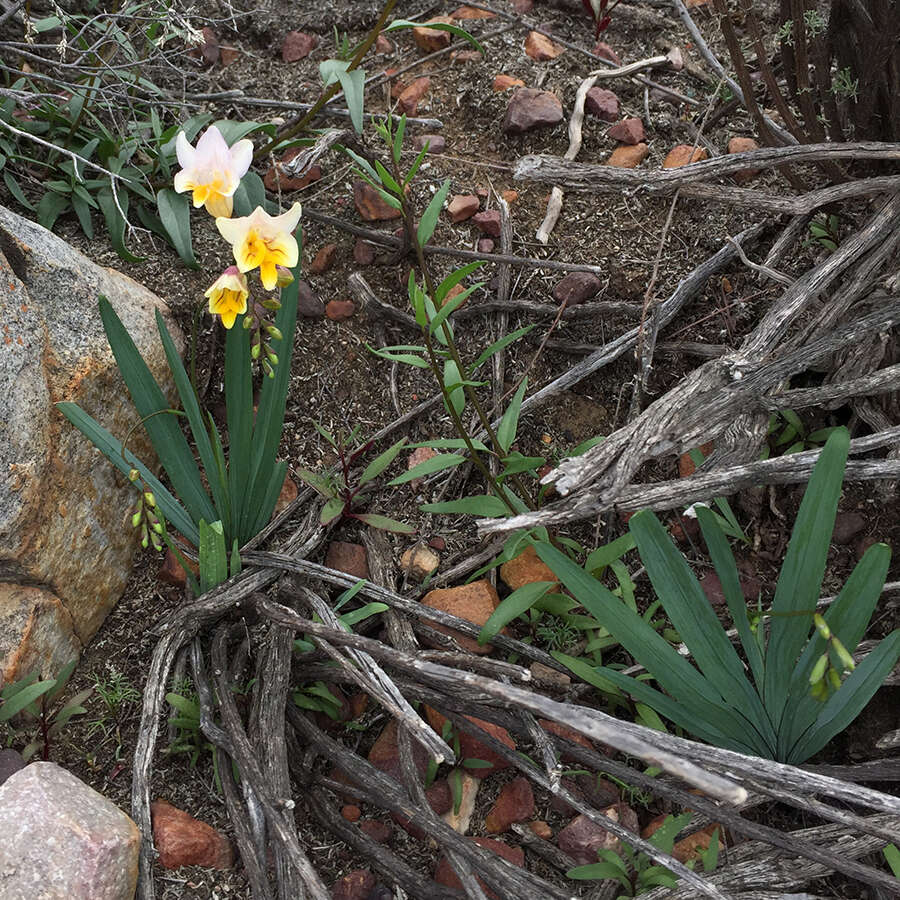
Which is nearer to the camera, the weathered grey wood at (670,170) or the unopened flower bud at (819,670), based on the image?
the unopened flower bud at (819,670)

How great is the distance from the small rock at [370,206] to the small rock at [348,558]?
95cm

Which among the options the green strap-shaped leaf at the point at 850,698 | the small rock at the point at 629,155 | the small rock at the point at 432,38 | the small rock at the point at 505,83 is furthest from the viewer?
the small rock at the point at 432,38

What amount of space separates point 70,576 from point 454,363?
37.7 inches

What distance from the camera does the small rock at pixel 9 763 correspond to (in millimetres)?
1792

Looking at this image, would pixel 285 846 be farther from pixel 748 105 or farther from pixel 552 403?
pixel 748 105

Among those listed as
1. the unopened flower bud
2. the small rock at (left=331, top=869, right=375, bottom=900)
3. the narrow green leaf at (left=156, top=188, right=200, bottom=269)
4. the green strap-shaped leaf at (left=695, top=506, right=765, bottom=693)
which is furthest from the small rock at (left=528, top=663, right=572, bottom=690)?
the narrow green leaf at (left=156, top=188, right=200, bottom=269)

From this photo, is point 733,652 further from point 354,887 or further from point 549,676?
point 354,887

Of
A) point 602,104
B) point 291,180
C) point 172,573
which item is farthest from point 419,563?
point 602,104

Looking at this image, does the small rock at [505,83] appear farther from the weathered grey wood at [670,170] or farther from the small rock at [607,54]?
the weathered grey wood at [670,170]

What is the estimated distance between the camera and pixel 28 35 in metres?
2.07

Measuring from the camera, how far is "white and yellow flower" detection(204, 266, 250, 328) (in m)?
1.70

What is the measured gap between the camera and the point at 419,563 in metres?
2.25

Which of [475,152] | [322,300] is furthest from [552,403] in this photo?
[475,152]

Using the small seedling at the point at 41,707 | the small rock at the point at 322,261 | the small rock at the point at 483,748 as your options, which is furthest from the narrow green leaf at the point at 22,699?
the small rock at the point at 322,261
